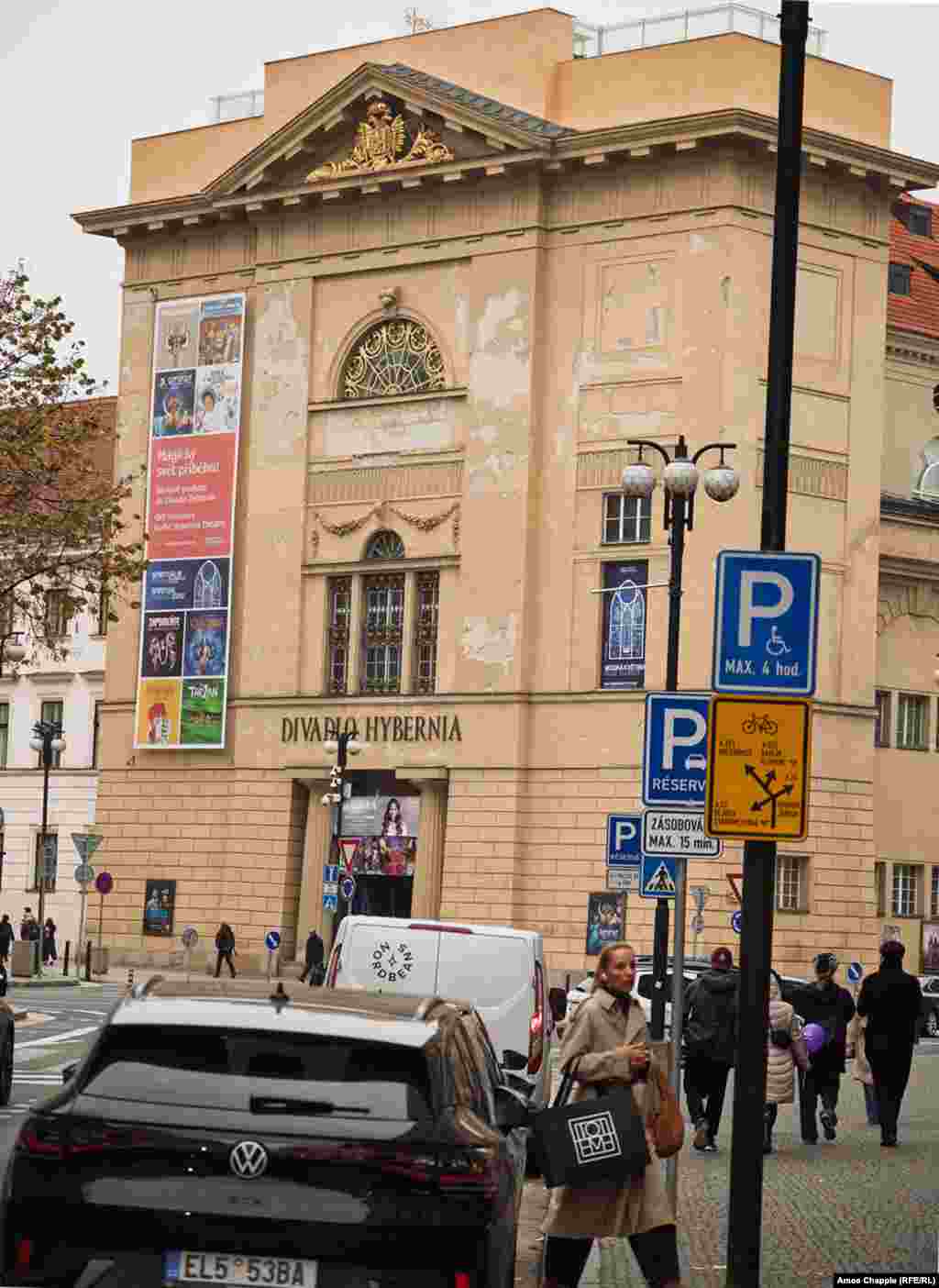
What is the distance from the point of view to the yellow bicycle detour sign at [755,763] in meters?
13.4

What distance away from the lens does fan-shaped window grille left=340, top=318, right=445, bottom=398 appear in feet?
230

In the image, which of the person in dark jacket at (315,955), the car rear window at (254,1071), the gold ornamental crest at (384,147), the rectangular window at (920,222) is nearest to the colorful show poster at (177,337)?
the gold ornamental crest at (384,147)

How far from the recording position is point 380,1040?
1057 centimetres

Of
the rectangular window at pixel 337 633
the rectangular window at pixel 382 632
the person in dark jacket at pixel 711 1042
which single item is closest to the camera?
the person in dark jacket at pixel 711 1042

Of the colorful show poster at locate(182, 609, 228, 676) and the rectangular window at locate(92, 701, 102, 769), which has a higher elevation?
the colorful show poster at locate(182, 609, 228, 676)

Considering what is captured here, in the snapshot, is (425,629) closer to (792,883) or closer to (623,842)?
(792,883)

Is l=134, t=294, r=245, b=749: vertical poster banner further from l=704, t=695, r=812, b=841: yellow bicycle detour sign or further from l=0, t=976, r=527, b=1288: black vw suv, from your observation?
l=0, t=976, r=527, b=1288: black vw suv

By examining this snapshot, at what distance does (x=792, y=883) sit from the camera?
65438 millimetres

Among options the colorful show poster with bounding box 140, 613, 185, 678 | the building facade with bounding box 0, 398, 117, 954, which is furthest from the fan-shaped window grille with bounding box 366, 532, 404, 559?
the building facade with bounding box 0, 398, 117, 954

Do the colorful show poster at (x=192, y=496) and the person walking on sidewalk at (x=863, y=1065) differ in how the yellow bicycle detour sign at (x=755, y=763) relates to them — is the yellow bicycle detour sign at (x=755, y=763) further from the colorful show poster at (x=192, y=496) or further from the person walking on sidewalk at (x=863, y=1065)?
the colorful show poster at (x=192, y=496)

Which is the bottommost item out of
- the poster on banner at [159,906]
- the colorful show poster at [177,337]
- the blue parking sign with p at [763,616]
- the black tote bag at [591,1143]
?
the poster on banner at [159,906]

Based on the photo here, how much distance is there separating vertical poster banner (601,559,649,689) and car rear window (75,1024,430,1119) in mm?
54323

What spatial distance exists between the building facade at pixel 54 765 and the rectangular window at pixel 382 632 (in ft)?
65.1

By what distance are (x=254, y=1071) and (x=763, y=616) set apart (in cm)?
429
